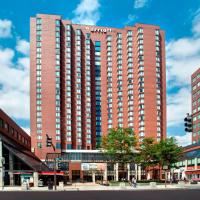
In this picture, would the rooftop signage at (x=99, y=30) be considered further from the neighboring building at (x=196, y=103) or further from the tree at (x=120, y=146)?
the tree at (x=120, y=146)

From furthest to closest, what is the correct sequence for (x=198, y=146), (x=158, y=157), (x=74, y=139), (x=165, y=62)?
(x=165, y=62) < (x=74, y=139) < (x=198, y=146) < (x=158, y=157)

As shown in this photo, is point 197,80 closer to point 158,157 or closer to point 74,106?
point 74,106

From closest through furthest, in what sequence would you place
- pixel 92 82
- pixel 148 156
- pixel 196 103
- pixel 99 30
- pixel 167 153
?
1. pixel 167 153
2. pixel 148 156
3. pixel 196 103
4. pixel 92 82
5. pixel 99 30

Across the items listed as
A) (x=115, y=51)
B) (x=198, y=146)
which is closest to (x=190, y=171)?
(x=198, y=146)

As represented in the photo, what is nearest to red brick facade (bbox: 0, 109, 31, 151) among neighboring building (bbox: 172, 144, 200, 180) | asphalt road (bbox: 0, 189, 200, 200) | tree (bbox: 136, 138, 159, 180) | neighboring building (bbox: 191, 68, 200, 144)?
tree (bbox: 136, 138, 159, 180)

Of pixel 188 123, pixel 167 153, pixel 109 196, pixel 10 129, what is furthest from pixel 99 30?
pixel 188 123

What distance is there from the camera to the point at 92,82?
165125 mm

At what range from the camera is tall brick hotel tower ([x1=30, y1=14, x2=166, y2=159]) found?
151 metres

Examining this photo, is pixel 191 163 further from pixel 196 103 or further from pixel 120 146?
pixel 196 103

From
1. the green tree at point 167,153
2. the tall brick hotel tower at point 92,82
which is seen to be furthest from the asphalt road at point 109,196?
the tall brick hotel tower at point 92,82

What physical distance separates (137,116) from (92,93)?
2257 cm

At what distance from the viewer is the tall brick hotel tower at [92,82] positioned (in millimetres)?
150625

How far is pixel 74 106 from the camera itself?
515ft

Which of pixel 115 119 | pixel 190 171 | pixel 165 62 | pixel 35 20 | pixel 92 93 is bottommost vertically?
pixel 190 171
